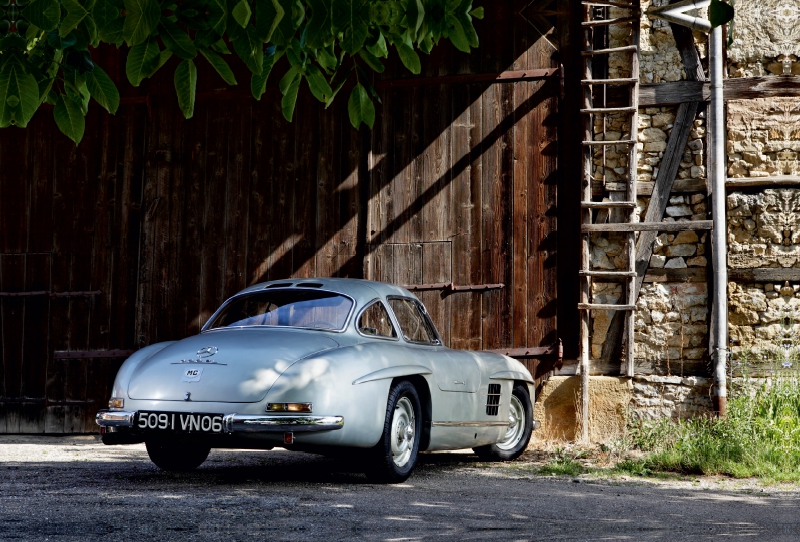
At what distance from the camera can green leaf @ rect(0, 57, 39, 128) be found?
333 centimetres

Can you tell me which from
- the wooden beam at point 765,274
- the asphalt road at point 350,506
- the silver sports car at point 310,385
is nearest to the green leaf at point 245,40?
the asphalt road at point 350,506

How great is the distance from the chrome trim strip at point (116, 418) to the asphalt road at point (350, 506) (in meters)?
0.39

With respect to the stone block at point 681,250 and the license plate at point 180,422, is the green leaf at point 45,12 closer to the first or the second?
the license plate at point 180,422

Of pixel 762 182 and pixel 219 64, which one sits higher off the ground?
pixel 762 182

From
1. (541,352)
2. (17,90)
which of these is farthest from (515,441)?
(17,90)

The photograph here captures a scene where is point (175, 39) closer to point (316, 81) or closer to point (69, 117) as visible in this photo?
point (69, 117)

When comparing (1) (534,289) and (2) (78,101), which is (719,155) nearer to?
(1) (534,289)

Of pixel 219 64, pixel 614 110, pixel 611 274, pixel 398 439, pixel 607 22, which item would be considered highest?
pixel 607 22

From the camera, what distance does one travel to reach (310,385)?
5508mm

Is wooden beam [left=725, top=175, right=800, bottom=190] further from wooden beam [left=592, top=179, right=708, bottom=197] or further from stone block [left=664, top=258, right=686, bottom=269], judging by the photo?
stone block [left=664, top=258, right=686, bottom=269]

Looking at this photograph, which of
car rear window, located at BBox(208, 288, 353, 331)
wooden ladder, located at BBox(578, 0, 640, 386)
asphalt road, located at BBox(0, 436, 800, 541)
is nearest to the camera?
asphalt road, located at BBox(0, 436, 800, 541)

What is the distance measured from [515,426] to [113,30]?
222 inches

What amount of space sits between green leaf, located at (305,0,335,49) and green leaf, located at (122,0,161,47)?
53 cm

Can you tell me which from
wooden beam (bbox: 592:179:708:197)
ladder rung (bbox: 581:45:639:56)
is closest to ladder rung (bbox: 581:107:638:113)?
ladder rung (bbox: 581:45:639:56)
